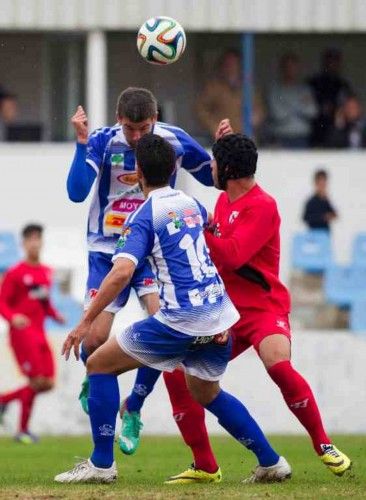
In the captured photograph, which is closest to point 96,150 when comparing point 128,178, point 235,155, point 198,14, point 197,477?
point 128,178

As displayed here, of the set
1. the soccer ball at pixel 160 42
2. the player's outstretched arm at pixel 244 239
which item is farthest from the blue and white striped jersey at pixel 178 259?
the soccer ball at pixel 160 42

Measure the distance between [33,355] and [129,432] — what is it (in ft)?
20.8

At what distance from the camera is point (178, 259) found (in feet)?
28.3

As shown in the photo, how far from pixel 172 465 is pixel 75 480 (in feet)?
9.31

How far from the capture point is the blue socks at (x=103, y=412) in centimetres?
882

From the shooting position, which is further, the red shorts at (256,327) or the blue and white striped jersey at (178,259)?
the red shorts at (256,327)

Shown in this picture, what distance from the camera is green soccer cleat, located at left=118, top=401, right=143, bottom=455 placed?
954 cm

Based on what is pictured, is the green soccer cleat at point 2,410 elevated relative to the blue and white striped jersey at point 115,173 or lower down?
lower down

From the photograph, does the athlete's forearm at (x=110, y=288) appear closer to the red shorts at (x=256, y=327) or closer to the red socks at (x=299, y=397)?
the red shorts at (x=256, y=327)

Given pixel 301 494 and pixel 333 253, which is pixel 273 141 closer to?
pixel 333 253

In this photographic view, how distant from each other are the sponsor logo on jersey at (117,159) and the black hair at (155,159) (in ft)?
3.46

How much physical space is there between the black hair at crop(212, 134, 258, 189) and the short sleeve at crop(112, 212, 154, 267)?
813 millimetres

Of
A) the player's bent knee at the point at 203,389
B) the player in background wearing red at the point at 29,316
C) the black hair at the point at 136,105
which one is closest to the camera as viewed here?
the player's bent knee at the point at 203,389

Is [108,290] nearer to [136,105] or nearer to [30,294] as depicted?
[136,105]
